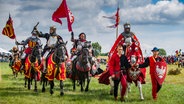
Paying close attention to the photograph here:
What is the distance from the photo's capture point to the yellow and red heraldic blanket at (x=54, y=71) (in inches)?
650

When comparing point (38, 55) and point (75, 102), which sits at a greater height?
point (38, 55)

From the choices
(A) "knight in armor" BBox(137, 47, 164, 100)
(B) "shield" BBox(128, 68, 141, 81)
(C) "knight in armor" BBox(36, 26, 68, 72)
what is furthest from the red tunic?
(C) "knight in armor" BBox(36, 26, 68, 72)

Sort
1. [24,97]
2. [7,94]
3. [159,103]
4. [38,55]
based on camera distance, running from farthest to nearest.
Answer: [38,55] < [7,94] < [24,97] < [159,103]

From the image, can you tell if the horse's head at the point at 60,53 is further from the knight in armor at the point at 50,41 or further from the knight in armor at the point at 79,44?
the knight in armor at the point at 79,44

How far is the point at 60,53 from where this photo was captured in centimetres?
1645

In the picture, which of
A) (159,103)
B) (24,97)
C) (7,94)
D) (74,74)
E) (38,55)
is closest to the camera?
(159,103)

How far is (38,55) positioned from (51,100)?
4.41m

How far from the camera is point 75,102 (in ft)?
47.0

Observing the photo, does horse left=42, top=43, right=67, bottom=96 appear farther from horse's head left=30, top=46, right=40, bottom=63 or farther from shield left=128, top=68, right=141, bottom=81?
shield left=128, top=68, right=141, bottom=81

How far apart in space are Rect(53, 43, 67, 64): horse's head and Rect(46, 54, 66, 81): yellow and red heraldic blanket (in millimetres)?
185

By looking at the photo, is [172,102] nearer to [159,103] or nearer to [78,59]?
[159,103]

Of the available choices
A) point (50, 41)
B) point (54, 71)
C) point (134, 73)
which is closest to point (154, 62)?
point (134, 73)

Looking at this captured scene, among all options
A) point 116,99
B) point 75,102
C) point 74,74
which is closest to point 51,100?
point 75,102

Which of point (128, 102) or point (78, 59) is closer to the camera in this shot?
point (128, 102)
